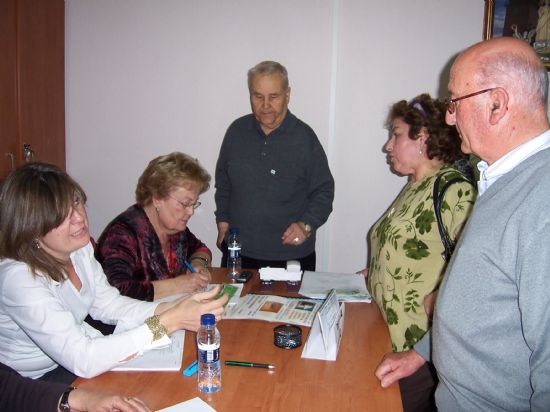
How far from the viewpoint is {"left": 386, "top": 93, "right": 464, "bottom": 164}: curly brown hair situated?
1.98m

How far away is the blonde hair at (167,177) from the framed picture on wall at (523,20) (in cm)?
236

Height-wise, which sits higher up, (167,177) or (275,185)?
(167,177)

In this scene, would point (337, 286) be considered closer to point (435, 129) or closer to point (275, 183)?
point (435, 129)

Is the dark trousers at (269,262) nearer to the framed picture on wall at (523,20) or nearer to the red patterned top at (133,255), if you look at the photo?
the red patterned top at (133,255)

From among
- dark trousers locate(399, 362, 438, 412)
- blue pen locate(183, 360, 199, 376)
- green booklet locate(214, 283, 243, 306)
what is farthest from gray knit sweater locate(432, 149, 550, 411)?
green booklet locate(214, 283, 243, 306)

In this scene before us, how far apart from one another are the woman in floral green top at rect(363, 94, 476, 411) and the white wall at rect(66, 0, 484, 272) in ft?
4.92

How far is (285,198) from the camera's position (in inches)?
117

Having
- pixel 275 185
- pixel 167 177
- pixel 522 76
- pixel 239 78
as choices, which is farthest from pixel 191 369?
pixel 239 78

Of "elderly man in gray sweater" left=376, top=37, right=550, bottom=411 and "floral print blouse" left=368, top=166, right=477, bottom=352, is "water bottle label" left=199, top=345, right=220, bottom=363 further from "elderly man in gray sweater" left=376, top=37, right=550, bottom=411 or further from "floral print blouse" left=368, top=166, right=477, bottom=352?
"floral print blouse" left=368, top=166, right=477, bottom=352

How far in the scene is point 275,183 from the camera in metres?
2.95

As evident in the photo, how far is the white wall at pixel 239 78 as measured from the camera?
3430mm

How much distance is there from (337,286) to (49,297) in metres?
1.24

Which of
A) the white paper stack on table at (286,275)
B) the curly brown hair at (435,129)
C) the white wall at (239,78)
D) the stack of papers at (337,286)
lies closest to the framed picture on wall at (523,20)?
the white wall at (239,78)

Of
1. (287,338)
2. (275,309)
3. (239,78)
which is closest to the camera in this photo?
(287,338)
